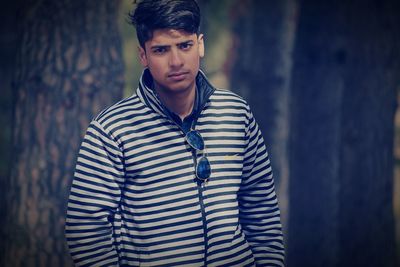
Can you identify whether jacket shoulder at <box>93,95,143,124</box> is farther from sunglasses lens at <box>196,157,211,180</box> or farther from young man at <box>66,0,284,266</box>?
sunglasses lens at <box>196,157,211,180</box>

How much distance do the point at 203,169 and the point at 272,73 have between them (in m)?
3.23

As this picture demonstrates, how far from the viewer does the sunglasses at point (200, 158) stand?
2370 millimetres

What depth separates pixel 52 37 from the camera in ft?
11.5

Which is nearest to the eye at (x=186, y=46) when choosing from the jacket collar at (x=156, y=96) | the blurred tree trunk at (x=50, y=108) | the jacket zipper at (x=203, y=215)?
the jacket collar at (x=156, y=96)

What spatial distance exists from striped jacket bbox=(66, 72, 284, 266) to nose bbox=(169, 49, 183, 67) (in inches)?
7.5

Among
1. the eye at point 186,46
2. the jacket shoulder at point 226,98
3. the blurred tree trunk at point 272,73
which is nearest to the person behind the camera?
the eye at point 186,46

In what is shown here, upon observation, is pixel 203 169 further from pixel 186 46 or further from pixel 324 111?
pixel 324 111

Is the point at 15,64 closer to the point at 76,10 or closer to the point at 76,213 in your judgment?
the point at 76,10

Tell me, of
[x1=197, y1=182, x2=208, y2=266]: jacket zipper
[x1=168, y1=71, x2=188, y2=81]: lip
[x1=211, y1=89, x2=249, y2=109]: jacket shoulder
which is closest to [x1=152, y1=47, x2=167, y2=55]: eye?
[x1=168, y1=71, x2=188, y2=81]: lip

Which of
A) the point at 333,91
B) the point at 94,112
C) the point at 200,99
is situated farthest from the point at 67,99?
the point at 333,91

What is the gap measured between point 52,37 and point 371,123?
10.3 ft

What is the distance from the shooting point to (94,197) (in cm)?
224

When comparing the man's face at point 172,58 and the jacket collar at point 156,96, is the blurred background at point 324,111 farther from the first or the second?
the man's face at point 172,58

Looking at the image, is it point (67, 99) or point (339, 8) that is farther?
point (339, 8)
